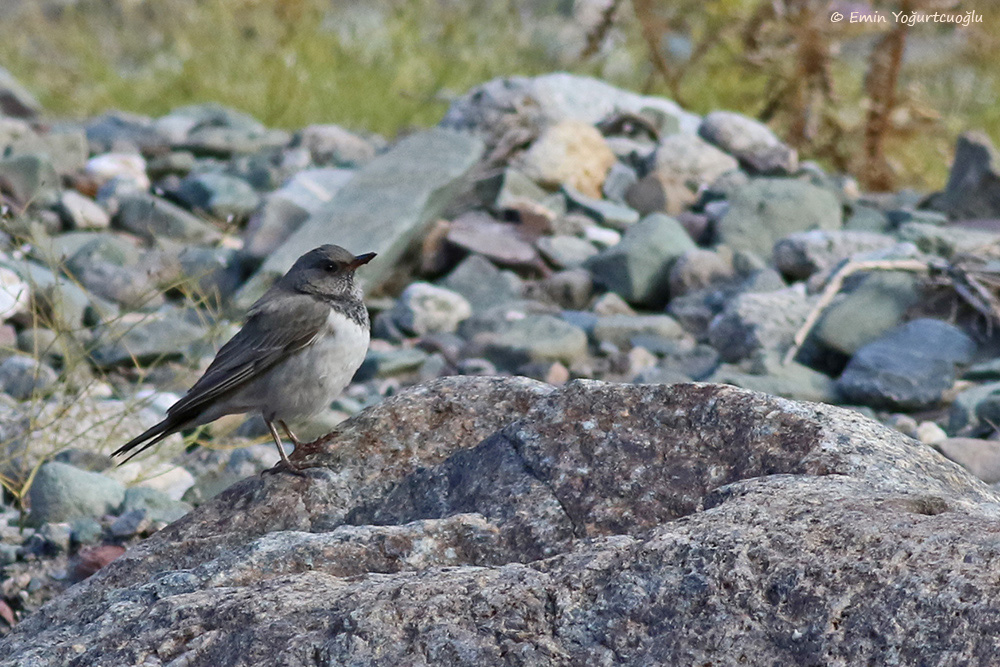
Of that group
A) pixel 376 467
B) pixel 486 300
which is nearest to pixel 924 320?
pixel 486 300

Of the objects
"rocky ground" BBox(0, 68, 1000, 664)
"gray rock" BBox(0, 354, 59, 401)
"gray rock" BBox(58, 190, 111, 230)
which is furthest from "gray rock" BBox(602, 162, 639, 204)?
"gray rock" BBox(0, 354, 59, 401)

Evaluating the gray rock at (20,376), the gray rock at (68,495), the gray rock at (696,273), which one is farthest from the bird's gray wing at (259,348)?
the gray rock at (696,273)

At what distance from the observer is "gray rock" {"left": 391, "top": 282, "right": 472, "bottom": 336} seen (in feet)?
21.3

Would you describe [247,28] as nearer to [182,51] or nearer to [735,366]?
[182,51]

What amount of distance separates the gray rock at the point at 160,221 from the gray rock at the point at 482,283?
63.5 inches

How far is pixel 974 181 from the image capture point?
7555 mm

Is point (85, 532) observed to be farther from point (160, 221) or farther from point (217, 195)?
point (217, 195)

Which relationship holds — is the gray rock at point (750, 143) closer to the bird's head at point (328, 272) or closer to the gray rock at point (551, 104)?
the gray rock at point (551, 104)

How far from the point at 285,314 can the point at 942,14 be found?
256 inches

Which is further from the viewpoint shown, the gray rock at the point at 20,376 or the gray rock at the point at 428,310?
the gray rock at the point at 428,310

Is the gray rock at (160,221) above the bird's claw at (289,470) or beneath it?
beneath

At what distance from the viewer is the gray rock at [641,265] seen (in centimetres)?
674

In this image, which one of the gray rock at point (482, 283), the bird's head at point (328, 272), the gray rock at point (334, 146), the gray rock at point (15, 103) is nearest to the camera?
the bird's head at point (328, 272)

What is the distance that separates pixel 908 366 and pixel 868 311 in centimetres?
54
